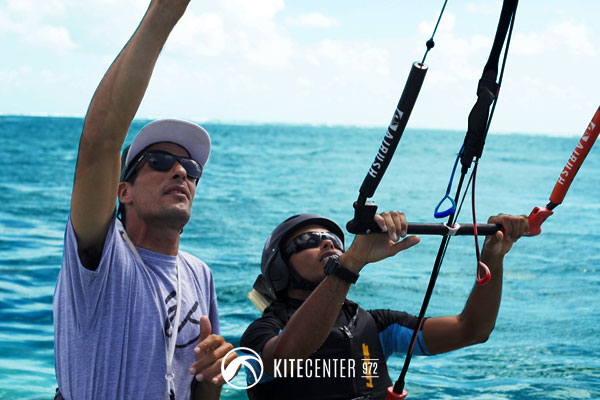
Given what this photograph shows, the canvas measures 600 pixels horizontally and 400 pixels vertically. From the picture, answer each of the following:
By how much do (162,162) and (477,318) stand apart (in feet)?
5.68

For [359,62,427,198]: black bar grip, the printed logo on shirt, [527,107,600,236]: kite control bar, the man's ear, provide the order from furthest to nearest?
the man's ear, the printed logo on shirt, [527,107,600,236]: kite control bar, [359,62,427,198]: black bar grip

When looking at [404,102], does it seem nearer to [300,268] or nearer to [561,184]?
[561,184]

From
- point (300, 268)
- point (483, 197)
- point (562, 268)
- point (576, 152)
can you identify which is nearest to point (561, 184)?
point (576, 152)

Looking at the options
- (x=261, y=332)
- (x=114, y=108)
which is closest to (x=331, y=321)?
(x=261, y=332)

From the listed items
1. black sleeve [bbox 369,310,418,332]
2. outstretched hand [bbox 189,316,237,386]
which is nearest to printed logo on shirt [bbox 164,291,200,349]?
outstretched hand [bbox 189,316,237,386]

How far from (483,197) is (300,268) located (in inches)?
971

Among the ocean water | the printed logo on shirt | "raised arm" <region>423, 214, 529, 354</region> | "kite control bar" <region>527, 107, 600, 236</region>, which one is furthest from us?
the ocean water

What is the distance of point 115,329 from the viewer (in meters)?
2.48

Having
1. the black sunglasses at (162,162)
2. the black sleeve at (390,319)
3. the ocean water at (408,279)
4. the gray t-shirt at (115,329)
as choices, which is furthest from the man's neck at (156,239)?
the ocean water at (408,279)

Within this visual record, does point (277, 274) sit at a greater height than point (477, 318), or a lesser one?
greater

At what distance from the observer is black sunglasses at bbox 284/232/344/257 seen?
11.9 feet

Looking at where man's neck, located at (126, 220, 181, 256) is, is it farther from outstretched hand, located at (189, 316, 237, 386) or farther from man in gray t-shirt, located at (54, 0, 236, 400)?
outstretched hand, located at (189, 316, 237, 386)

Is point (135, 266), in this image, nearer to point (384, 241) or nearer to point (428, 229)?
point (384, 241)

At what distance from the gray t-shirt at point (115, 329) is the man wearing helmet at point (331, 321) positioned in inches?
20.1
